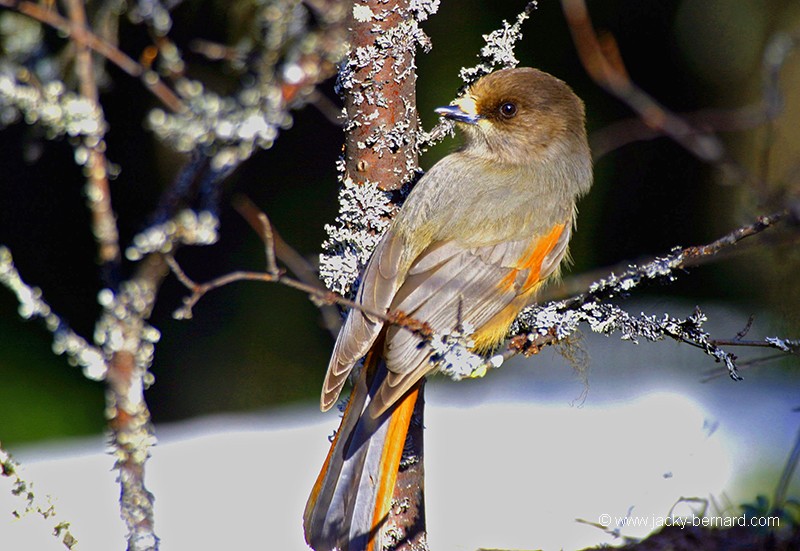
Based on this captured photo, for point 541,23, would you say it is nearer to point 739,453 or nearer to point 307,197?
point 307,197

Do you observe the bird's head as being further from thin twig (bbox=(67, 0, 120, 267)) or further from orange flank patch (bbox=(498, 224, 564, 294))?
thin twig (bbox=(67, 0, 120, 267))

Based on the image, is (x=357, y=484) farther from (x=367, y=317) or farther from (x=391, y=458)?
(x=367, y=317)

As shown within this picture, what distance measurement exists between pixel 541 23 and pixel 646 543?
370 centimetres

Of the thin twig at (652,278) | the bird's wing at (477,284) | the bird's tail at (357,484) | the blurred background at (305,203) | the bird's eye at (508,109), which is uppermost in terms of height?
the blurred background at (305,203)

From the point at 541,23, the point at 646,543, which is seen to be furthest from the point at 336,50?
the point at 541,23

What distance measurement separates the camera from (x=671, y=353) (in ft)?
17.0

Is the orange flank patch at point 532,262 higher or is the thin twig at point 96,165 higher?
the orange flank patch at point 532,262

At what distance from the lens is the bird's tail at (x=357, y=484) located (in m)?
2.61

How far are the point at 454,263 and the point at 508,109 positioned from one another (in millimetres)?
701

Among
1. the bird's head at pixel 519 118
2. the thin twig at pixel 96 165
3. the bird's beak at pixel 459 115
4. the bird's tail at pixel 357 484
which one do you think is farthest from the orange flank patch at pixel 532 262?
the thin twig at pixel 96 165

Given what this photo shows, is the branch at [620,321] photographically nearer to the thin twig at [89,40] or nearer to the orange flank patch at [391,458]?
the orange flank patch at [391,458]

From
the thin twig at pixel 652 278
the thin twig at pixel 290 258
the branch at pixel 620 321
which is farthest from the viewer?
the branch at pixel 620 321

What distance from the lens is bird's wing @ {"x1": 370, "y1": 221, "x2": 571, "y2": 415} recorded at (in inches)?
117

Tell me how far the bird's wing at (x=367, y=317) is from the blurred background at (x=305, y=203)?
8.72ft
